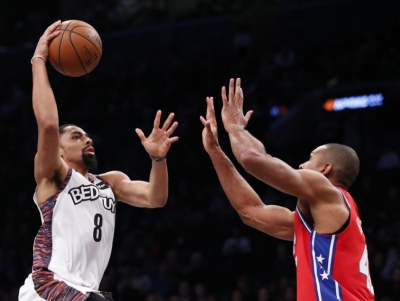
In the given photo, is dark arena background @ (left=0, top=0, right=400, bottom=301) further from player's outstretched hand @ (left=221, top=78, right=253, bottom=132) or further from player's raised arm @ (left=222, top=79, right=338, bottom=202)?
player's raised arm @ (left=222, top=79, right=338, bottom=202)

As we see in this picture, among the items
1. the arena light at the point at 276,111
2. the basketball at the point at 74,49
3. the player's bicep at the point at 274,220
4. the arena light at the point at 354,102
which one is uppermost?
the arena light at the point at 276,111

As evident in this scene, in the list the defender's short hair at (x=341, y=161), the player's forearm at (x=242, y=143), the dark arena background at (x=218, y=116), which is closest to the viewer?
the player's forearm at (x=242, y=143)

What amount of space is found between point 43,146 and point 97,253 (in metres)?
0.84

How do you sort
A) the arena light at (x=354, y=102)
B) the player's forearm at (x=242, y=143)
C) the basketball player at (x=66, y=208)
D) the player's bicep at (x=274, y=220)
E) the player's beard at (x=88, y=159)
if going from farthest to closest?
the arena light at (x=354, y=102) → the player's beard at (x=88, y=159) → the player's bicep at (x=274, y=220) → the basketball player at (x=66, y=208) → the player's forearm at (x=242, y=143)

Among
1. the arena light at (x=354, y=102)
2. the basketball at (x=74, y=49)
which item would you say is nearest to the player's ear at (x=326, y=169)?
the basketball at (x=74, y=49)

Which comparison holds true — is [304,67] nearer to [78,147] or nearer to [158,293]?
[158,293]

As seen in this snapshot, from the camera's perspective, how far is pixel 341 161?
14.8 feet

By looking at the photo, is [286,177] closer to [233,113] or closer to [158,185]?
[233,113]

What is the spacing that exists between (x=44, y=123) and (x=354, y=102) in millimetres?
9286

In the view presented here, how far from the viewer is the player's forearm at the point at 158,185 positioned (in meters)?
5.26

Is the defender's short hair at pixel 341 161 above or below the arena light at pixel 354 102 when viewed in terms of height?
below

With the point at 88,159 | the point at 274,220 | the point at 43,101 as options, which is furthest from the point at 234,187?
the point at 43,101

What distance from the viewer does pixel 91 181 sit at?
5.24 m

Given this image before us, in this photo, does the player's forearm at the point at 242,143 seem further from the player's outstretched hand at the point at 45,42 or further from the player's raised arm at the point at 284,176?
the player's outstretched hand at the point at 45,42
